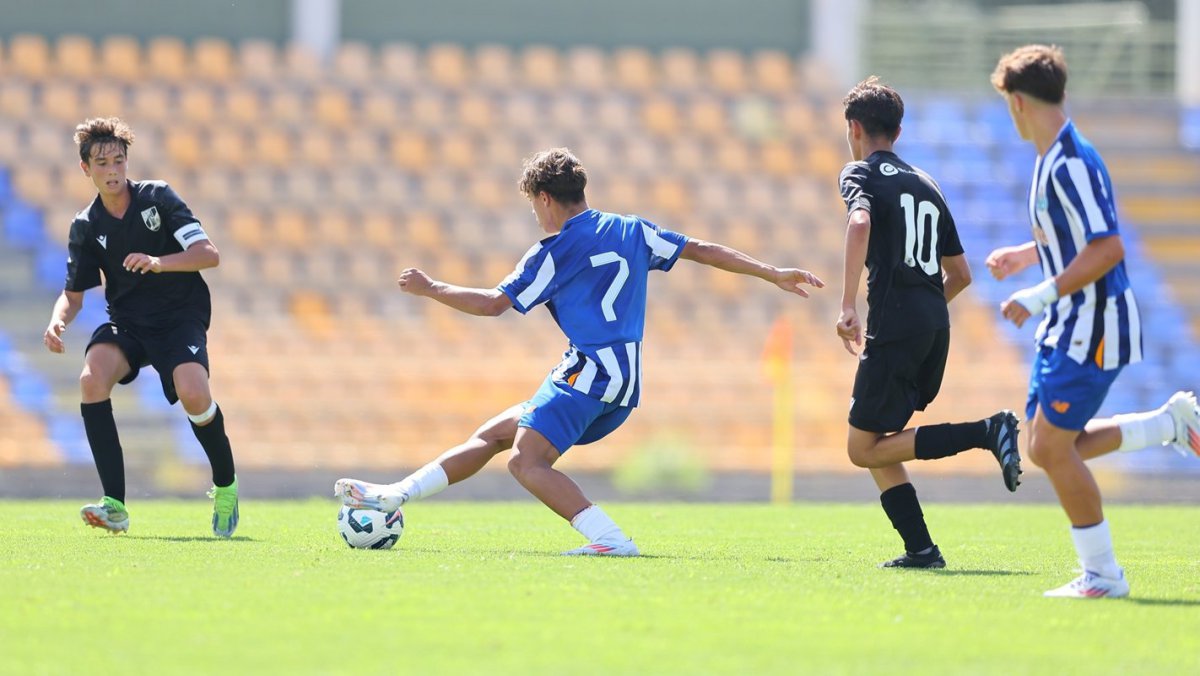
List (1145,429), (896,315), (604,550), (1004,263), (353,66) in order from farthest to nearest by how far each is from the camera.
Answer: (353,66) → (604,550) → (896,315) → (1004,263) → (1145,429)

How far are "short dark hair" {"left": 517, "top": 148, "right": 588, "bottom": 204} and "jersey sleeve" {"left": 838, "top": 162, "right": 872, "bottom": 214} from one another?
118cm

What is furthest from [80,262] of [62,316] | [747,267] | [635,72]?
[635,72]

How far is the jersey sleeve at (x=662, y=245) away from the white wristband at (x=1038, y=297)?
2139mm

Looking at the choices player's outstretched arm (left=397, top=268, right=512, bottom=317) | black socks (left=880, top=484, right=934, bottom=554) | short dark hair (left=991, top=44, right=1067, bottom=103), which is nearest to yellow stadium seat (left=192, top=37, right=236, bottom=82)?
player's outstretched arm (left=397, top=268, right=512, bottom=317)

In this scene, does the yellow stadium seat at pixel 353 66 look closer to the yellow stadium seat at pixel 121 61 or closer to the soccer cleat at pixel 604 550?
the yellow stadium seat at pixel 121 61

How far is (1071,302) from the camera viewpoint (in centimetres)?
552

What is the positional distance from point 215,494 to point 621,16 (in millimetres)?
15299

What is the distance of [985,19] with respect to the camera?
916 inches

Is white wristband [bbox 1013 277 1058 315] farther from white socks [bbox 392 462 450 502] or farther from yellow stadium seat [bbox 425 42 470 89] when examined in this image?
yellow stadium seat [bbox 425 42 470 89]

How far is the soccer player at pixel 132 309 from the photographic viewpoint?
301 inches

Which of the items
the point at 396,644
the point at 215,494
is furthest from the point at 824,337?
the point at 396,644

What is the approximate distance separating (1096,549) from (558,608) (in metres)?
1.96

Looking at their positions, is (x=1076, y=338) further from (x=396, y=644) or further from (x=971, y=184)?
(x=971, y=184)

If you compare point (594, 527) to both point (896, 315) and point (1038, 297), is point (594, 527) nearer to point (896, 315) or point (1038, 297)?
point (896, 315)
